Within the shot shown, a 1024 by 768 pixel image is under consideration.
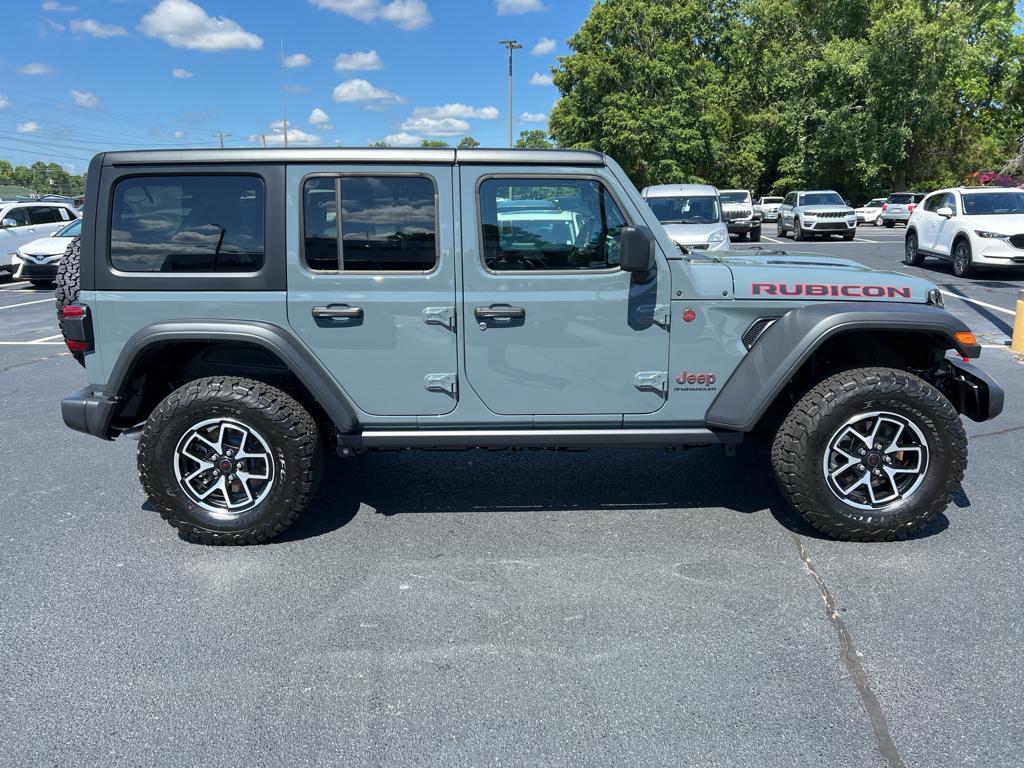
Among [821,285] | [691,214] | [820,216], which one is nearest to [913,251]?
[691,214]

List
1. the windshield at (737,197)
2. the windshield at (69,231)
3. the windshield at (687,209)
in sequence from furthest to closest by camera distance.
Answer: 1. the windshield at (737,197)
2. the windshield at (69,231)
3. the windshield at (687,209)

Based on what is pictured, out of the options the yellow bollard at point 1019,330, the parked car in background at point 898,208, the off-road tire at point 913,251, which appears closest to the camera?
the yellow bollard at point 1019,330

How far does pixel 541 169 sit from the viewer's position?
3902 millimetres

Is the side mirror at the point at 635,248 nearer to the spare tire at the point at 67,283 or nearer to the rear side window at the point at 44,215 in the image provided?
the spare tire at the point at 67,283

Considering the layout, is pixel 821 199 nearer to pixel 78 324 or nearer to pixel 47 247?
pixel 47 247

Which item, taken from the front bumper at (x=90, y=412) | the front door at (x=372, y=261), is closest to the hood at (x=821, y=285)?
the front door at (x=372, y=261)

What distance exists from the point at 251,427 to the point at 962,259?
1457 centimetres

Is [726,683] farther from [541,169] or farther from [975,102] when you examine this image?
[975,102]

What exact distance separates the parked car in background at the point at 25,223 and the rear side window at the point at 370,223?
16.1 metres

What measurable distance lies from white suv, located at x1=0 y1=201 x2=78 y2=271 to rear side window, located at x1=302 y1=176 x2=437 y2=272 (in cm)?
A: 1610

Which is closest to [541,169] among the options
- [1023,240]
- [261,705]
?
[261,705]

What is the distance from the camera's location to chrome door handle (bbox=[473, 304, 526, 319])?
3861mm

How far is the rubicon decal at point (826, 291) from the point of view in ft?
12.9

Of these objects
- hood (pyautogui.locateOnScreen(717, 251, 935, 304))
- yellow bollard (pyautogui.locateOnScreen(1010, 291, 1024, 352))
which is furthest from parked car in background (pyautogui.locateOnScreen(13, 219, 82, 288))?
yellow bollard (pyautogui.locateOnScreen(1010, 291, 1024, 352))
